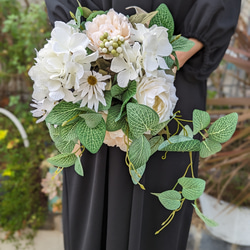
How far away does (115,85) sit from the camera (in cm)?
67

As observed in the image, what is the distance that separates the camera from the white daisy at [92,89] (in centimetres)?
66

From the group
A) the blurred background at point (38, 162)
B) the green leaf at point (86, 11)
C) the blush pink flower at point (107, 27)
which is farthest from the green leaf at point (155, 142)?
the blurred background at point (38, 162)

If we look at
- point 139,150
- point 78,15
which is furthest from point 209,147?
point 78,15

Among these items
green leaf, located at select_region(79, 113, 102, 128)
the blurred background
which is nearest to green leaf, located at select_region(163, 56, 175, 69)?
green leaf, located at select_region(79, 113, 102, 128)

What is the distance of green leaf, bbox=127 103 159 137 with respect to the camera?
2.09 feet

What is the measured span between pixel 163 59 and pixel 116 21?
0.13 m

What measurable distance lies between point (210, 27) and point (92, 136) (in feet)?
1.51

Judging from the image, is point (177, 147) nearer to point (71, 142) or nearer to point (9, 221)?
point (71, 142)

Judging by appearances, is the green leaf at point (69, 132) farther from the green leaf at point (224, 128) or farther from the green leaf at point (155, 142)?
the green leaf at point (224, 128)

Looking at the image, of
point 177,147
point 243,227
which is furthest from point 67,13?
point 243,227

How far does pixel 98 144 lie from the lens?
670 millimetres

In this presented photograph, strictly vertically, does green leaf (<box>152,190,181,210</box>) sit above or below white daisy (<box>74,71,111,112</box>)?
below

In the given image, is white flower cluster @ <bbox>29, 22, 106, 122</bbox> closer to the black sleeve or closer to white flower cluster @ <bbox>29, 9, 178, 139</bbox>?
white flower cluster @ <bbox>29, 9, 178, 139</bbox>

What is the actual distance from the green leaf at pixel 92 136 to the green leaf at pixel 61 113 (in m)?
0.04
